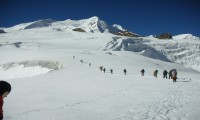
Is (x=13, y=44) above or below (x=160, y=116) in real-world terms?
above

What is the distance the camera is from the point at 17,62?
217 feet

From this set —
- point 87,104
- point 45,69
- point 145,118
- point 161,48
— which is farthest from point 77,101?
point 161,48

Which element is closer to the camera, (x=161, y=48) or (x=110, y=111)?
(x=110, y=111)

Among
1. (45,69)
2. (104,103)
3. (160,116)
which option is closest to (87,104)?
(104,103)

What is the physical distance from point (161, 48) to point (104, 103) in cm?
12305

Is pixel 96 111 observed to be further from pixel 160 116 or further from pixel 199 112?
pixel 199 112

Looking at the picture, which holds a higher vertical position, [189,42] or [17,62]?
[189,42]

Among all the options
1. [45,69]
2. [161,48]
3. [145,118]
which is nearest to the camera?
[145,118]

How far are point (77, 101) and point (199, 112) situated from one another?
691 centimetres

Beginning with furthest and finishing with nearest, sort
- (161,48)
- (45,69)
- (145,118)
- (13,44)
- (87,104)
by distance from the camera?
(161,48) → (13,44) → (45,69) → (87,104) → (145,118)

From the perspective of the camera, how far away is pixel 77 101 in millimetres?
16156

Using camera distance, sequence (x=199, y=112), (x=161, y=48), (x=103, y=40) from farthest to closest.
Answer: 1. (x=161, y=48)
2. (x=103, y=40)
3. (x=199, y=112)

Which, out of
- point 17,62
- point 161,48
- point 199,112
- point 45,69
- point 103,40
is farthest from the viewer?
point 161,48

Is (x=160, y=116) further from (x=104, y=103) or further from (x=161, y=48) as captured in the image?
(x=161, y=48)
